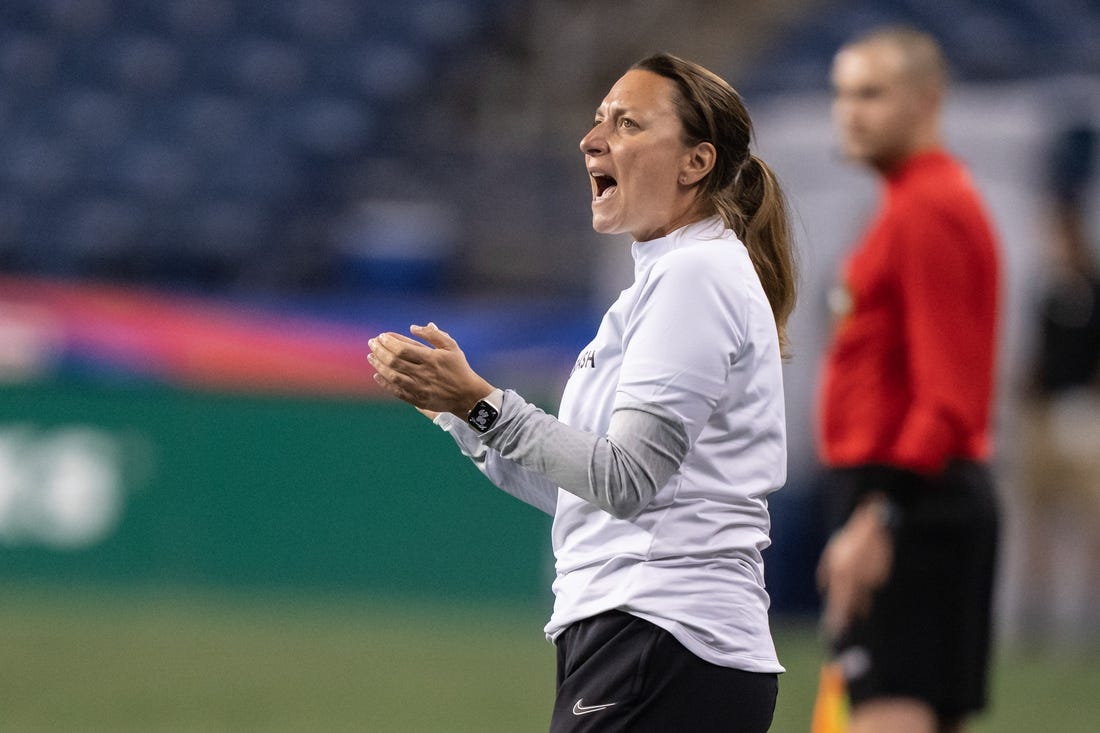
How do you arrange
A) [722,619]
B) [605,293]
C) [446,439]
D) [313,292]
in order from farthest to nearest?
1. [313,292]
2. [605,293]
3. [446,439]
4. [722,619]

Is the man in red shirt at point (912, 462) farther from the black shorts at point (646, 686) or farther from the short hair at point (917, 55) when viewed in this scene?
the black shorts at point (646, 686)

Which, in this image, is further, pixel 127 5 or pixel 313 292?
pixel 127 5

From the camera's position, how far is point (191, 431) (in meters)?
9.27

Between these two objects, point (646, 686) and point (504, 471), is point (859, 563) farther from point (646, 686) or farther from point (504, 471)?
point (646, 686)

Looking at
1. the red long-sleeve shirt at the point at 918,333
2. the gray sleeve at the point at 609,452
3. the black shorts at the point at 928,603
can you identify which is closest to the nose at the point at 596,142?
the gray sleeve at the point at 609,452

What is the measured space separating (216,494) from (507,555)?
5.26 feet

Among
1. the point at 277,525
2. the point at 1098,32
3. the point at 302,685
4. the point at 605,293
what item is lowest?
the point at 302,685

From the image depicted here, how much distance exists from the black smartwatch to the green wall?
6.63 m

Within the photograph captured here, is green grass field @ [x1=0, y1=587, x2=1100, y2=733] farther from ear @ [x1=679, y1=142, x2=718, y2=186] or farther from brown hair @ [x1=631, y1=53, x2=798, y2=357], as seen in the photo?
ear @ [x1=679, y1=142, x2=718, y2=186]

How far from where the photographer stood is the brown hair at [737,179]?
2.66 meters

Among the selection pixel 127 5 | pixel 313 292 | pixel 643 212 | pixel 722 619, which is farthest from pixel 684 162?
pixel 127 5

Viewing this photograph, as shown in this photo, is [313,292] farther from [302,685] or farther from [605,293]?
[302,685]

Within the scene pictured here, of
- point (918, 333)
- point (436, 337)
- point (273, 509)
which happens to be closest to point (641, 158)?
point (436, 337)

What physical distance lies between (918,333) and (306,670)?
4.41 meters
